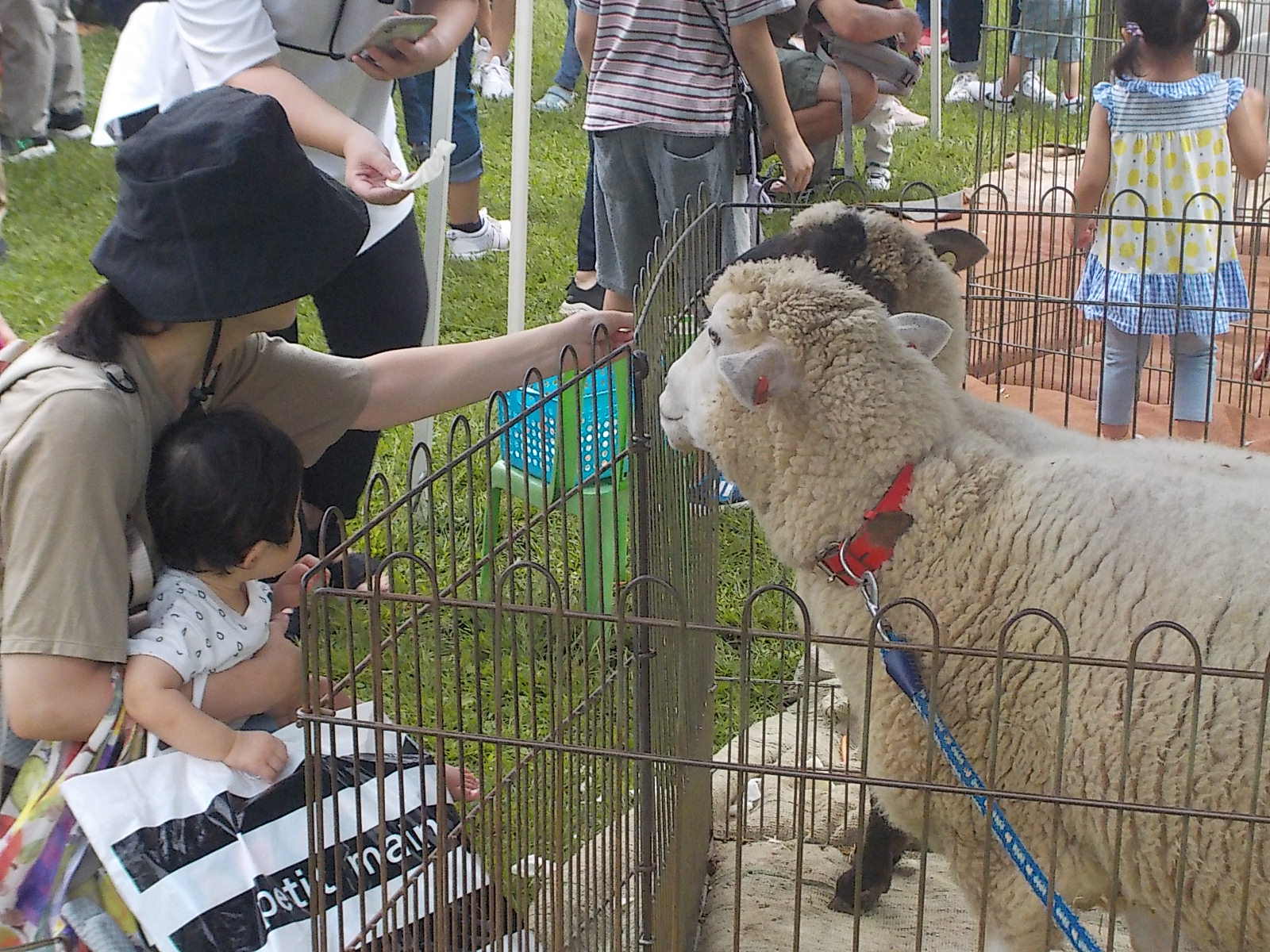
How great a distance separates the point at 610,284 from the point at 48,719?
250cm

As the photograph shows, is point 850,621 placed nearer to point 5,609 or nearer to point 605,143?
point 5,609

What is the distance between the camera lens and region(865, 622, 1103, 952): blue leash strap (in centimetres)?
151

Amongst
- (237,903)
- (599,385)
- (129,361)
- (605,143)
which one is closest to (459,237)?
(605,143)

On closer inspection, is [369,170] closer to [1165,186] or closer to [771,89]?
[771,89]

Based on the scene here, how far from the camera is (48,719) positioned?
168 cm

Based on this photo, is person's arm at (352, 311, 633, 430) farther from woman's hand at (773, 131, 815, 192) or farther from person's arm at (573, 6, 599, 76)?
person's arm at (573, 6, 599, 76)

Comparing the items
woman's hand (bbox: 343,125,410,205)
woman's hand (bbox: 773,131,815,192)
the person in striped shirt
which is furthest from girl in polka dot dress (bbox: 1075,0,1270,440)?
woman's hand (bbox: 343,125,410,205)

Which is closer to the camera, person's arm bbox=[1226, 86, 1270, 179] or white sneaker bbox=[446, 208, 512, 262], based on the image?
person's arm bbox=[1226, 86, 1270, 179]

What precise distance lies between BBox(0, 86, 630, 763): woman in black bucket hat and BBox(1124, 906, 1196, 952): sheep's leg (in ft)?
4.04

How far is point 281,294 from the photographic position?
1.85m

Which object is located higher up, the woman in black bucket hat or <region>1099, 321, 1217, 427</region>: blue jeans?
the woman in black bucket hat

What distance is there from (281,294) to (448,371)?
1.73 ft

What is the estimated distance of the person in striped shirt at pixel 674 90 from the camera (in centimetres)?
373

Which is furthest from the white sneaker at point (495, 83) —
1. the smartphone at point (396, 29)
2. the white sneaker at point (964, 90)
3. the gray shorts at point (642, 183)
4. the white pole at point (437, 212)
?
the smartphone at point (396, 29)
